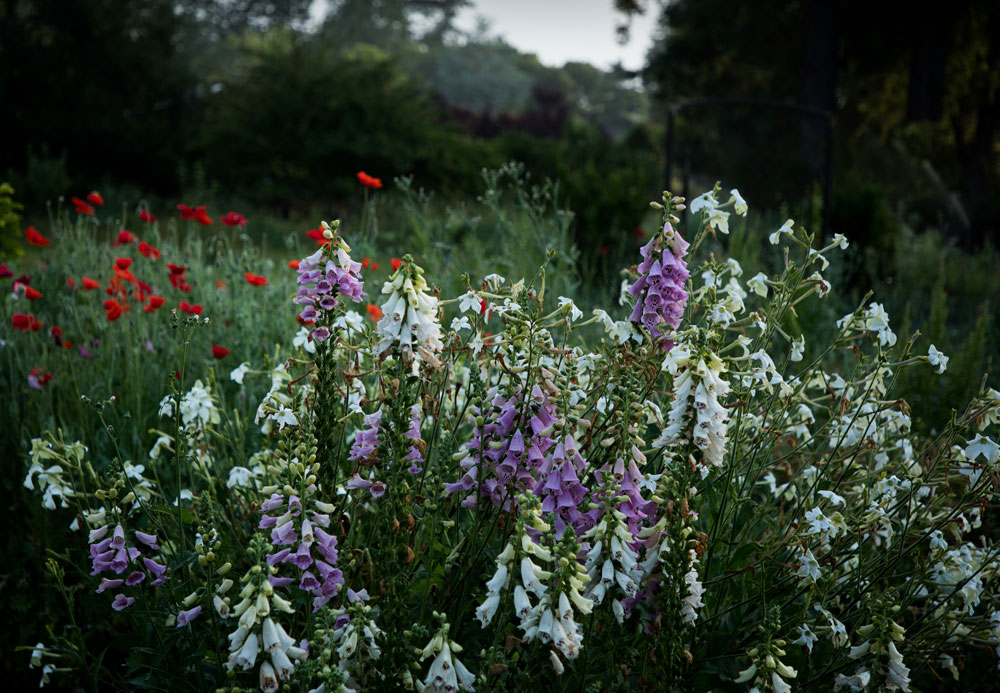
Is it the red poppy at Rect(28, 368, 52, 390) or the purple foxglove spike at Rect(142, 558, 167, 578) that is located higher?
the purple foxglove spike at Rect(142, 558, 167, 578)

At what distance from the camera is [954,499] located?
10.3 feet

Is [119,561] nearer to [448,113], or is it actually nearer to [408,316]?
[408,316]

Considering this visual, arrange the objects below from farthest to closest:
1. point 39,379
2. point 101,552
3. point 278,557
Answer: point 39,379
point 101,552
point 278,557

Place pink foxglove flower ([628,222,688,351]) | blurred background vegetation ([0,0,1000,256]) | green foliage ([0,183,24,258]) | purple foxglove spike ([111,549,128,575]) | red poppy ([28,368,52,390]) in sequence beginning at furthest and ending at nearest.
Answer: blurred background vegetation ([0,0,1000,256]) < green foliage ([0,183,24,258]) < red poppy ([28,368,52,390]) < purple foxglove spike ([111,549,128,575]) < pink foxglove flower ([628,222,688,351])

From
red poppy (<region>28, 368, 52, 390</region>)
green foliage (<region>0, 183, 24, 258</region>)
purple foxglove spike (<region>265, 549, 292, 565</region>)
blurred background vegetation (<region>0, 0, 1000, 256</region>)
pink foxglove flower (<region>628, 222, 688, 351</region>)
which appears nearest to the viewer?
purple foxglove spike (<region>265, 549, 292, 565</region>)

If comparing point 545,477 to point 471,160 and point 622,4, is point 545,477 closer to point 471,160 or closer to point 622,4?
point 471,160

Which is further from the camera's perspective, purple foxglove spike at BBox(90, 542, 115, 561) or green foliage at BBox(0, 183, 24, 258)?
green foliage at BBox(0, 183, 24, 258)

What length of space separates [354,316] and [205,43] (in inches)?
1883

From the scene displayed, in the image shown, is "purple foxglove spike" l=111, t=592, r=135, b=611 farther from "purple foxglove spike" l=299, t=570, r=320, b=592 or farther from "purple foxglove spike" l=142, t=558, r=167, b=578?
"purple foxglove spike" l=299, t=570, r=320, b=592

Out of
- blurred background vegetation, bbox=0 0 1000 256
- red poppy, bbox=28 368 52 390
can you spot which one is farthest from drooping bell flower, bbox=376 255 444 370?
blurred background vegetation, bbox=0 0 1000 256

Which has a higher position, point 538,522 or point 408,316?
point 408,316

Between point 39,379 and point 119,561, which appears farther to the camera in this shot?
point 39,379

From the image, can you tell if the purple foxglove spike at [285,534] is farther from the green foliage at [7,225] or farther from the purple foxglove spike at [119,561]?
the green foliage at [7,225]

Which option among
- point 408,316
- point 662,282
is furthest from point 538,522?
point 662,282
